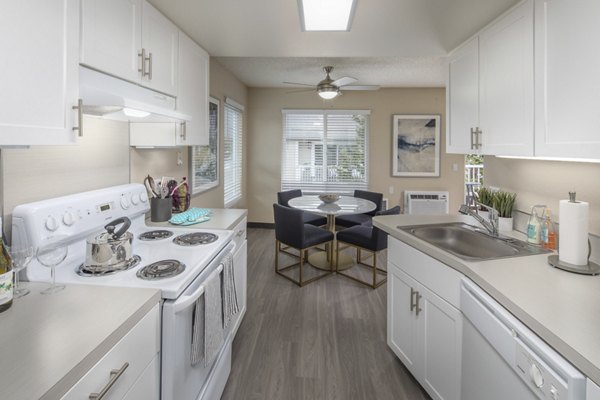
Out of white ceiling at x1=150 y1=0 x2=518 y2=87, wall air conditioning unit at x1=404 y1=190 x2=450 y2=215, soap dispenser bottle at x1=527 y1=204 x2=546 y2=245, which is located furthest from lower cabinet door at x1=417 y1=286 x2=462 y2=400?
wall air conditioning unit at x1=404 y1=190 x2=450 y2=215

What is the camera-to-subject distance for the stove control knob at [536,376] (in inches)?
36.2

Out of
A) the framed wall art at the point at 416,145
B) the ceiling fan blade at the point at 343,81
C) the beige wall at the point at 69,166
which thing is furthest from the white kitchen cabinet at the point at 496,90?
the framed wall art at the point at 416,145

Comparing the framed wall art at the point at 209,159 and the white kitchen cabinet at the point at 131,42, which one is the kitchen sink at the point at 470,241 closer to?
the white kitchen cabinet at the point at 131,42

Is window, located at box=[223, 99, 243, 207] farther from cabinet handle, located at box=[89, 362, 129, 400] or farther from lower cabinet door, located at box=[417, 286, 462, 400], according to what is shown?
cabinet handle, located at box=[89, 362, 129, 400]

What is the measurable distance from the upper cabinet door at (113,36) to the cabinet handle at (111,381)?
1160 mm

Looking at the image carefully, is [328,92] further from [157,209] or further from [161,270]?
[161,270]

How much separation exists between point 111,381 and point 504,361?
1.27 m

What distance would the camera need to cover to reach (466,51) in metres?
2.18

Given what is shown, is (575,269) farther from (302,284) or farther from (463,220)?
(302,284)

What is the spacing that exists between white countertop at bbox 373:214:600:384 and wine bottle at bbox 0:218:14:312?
1616mm

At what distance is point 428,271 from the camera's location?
1.66 meters

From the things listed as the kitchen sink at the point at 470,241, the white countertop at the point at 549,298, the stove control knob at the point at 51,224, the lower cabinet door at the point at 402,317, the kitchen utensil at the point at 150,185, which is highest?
the kitchen utensil at the point at 150,185

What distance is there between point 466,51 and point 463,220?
45.8 inches

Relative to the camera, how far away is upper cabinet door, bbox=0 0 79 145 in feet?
3.08
